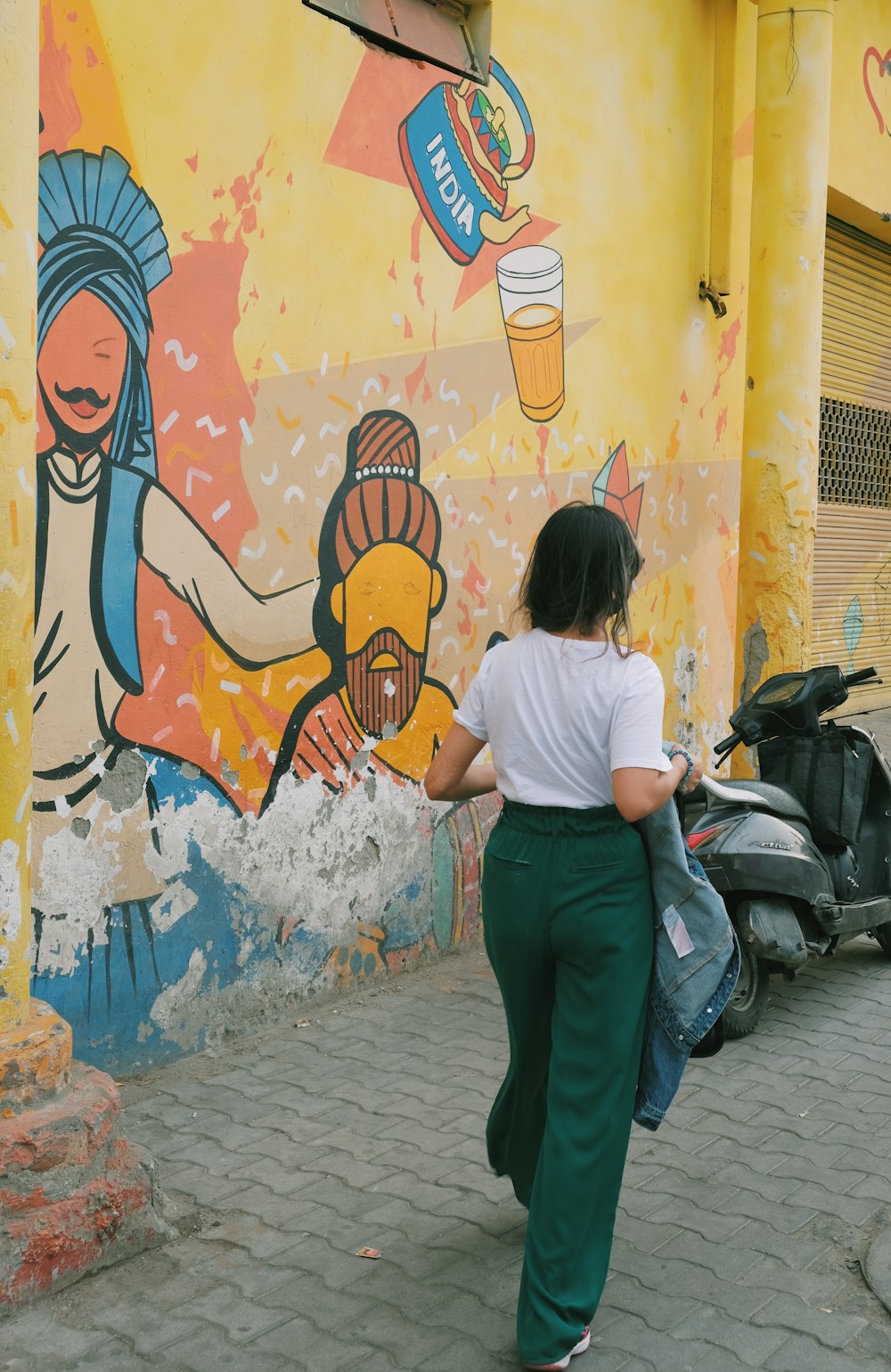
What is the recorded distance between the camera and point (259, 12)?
174 inches

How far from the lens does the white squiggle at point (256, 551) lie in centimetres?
445

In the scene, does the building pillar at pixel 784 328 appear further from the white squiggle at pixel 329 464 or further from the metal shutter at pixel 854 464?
the white squiggle at pixel 329 464

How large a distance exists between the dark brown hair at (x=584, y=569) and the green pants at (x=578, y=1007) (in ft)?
1.37

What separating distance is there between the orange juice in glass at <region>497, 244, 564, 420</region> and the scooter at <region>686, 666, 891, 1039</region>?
177cm

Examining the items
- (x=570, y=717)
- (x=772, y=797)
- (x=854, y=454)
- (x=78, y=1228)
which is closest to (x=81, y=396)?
(x=570, y=717)

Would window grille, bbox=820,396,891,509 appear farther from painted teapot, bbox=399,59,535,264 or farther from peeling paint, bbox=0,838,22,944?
peeling paint, bbox=0,838,22,944

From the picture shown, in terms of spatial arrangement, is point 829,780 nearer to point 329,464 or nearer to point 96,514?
point 329,464

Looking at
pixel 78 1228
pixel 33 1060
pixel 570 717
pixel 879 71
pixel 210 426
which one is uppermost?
pixel 879 71

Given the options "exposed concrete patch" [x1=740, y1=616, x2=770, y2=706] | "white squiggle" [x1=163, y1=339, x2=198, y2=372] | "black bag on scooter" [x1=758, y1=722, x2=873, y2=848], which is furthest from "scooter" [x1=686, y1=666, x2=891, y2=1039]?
"white squiggle" [x1=163, y1=339, x2=198, y2=372]

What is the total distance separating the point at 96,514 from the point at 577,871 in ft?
6.76

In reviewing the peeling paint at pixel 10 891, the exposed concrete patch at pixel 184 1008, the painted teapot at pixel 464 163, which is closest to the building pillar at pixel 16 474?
the peeling paint at pixel 10 891

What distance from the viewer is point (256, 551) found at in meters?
4.50

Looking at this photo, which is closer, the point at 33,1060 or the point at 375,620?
the point at 33,1060

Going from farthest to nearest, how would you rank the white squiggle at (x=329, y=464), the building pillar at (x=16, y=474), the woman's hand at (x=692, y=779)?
1. the white squiggle at (x=329, y=464)
2. the building pillar at (x=16, y=474)
3. the woman's hand at (x=692, y=779)
